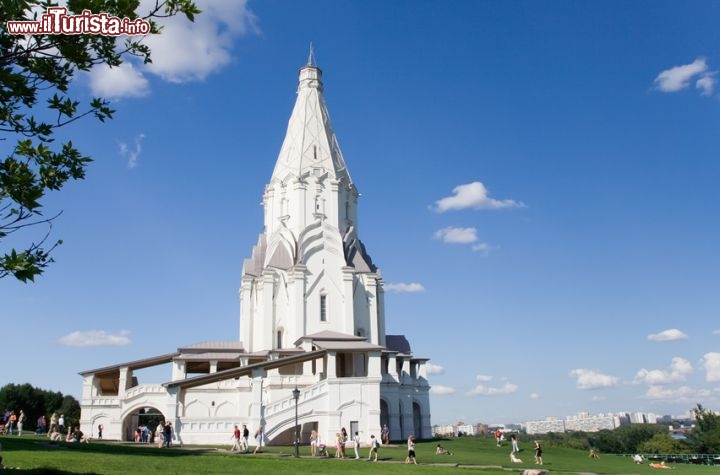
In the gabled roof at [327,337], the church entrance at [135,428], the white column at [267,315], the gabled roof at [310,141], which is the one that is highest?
the gabled roof at [310,141]

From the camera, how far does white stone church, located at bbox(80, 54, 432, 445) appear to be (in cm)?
3175

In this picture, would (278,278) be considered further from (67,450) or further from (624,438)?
(624,438)

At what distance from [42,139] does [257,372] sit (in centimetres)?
2419

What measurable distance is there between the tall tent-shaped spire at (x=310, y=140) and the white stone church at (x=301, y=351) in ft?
0.36

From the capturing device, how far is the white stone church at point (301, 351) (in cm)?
3175

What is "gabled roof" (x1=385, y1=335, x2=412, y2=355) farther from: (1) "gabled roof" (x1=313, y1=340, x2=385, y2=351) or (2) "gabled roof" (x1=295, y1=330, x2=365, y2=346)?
(1) "gabled roof" (x1=313, y1=340, x2=385, y2=351)

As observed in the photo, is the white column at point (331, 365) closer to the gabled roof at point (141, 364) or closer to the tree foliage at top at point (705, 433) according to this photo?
the gabled roof at point (141, 364)

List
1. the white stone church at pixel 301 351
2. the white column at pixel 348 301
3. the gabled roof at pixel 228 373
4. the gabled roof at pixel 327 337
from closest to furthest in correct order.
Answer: the gabled roof at pixel 228 373, the white stone church at pixel 301 351, the gabled roof at pixel 327 337, the white column at pixel 348 301

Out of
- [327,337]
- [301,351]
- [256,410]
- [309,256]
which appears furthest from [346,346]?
[309,256]

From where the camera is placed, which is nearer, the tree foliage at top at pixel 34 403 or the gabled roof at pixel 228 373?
the gabled roof at pixel 228 373

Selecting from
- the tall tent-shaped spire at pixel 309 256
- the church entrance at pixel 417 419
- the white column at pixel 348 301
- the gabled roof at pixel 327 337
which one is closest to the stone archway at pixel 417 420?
the church entrance at pixel 417 419

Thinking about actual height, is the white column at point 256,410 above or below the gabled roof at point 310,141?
below

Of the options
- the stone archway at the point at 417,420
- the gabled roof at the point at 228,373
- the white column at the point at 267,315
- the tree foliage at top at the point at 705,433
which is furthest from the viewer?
the tree foliage at top at the point at 705,433

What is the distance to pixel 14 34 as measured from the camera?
838cm
